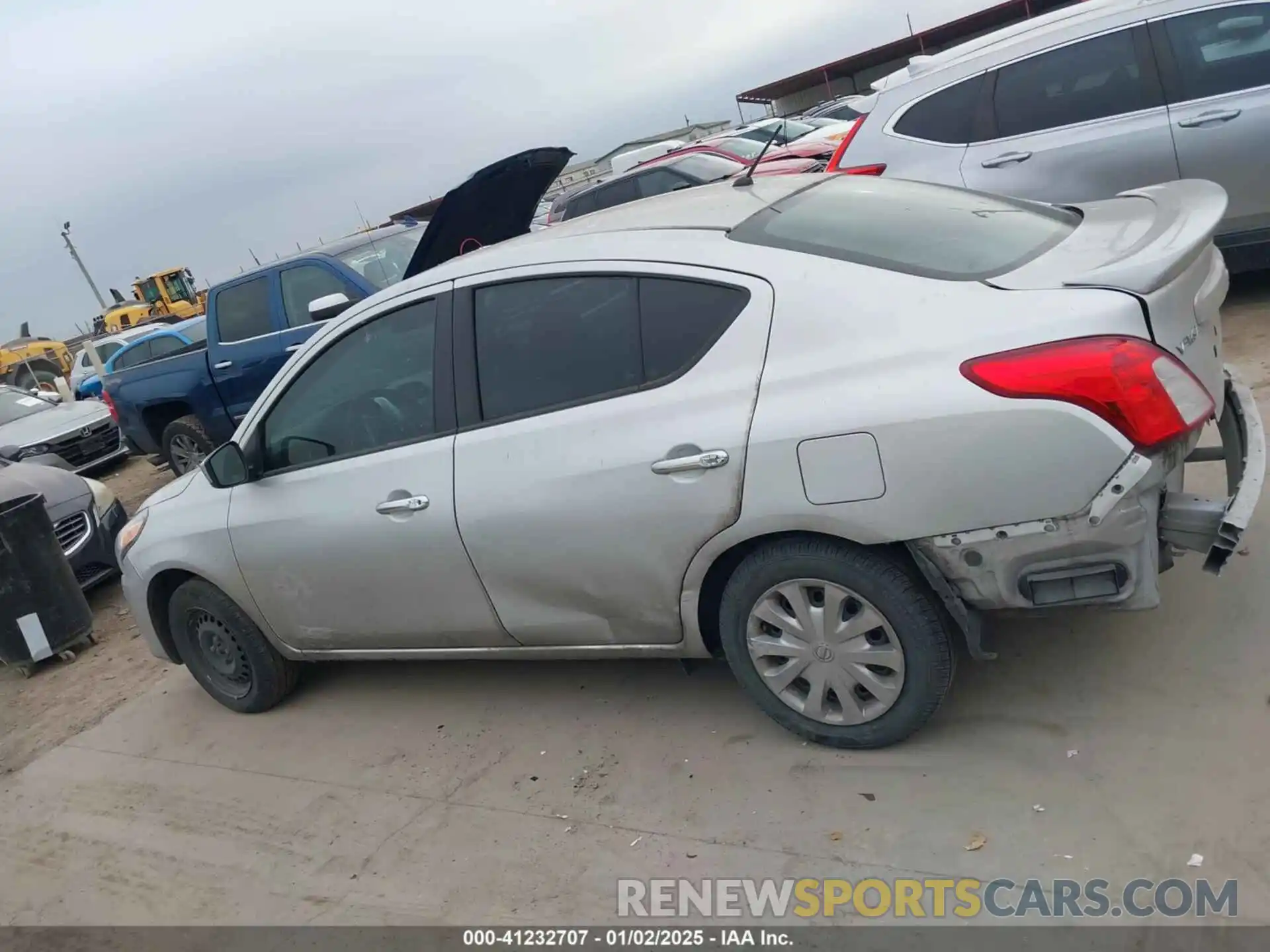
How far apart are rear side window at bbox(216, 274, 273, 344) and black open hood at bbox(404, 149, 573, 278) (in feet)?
7.31

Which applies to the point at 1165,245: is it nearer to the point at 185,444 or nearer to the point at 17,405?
the point at 185,444

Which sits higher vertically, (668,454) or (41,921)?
(668,454)

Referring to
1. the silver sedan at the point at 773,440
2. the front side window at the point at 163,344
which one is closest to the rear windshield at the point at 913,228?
the silver sedan at the point at 773,440

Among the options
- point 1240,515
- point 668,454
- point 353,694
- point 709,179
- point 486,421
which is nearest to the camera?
point 1240,515

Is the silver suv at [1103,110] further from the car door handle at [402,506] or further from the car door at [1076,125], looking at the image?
the car door handle at [402,506]

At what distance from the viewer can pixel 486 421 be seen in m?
3.34

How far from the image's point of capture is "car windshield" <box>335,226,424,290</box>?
767 cm

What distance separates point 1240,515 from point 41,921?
13.3 feet

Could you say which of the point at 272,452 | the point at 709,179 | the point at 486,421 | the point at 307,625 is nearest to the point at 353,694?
the point at 307,625

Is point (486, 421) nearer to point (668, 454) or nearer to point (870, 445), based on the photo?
point (668, 454)

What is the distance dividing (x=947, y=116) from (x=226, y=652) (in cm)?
536

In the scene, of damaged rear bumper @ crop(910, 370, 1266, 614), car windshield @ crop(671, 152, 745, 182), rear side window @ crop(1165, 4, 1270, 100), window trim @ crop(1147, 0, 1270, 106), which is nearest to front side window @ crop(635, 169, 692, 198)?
car windshield @ crop(671, 152, 745, 182)

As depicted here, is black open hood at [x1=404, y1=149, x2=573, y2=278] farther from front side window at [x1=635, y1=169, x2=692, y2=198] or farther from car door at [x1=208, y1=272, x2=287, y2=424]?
front side window at [x1=635, y1=169, x2=692, y2=198]

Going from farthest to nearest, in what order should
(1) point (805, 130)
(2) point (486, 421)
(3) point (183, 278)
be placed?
1. (3) point (183, 278)
2. (1) point (805, 130)
3. (2) point (486, 421)
